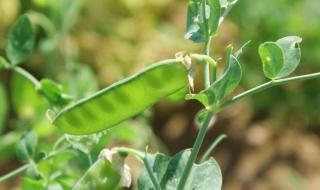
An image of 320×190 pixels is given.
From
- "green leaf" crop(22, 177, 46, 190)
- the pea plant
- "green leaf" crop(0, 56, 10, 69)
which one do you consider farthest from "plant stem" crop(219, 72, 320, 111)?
"green leaf" crop(0, 56, 10, 69)

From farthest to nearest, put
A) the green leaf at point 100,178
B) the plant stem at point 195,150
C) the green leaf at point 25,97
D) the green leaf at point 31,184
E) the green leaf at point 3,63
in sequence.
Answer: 1. the green leaf at point 25,97
2. the green leaf at point 3,63
3. the green leaf at point 31,184
4. the green leaf at point 100,178
5. the plant stem at point 195,150

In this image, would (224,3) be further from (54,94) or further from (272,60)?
(54,94)

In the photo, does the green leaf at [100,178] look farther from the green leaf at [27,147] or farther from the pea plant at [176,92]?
the green leaf at [27,147]

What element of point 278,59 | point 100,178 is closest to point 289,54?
point 278,59

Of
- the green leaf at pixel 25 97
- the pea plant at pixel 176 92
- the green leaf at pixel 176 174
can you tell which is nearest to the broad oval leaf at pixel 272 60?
the pea plant at pixel 176 92

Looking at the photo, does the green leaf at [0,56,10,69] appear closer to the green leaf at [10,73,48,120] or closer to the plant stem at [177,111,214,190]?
the plant stem at [177,111,214,190]
